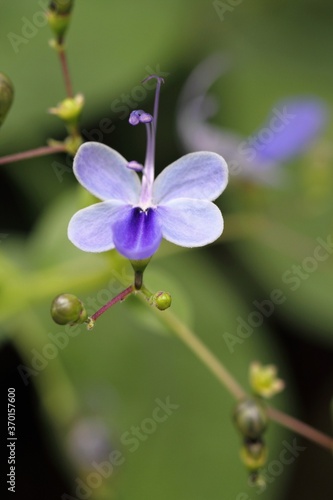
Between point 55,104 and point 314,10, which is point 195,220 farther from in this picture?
point 314,10

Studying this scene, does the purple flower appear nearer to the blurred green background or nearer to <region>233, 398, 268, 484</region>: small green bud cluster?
<region>233, 398, 268, 484</region>: small green bud cluster

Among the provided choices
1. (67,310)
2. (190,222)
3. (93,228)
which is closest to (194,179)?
(190,222)

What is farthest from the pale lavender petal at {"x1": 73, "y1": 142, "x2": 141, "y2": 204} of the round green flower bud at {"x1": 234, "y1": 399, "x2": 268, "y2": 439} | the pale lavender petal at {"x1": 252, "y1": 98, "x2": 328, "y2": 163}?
the pale lavender petal at {"x1": 252, "y1": 98, "x2": 328, "y2": 163}

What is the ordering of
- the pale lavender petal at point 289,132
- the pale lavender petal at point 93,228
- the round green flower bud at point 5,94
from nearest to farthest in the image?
the pale lavender petal at point 93,228, the round green flower bud at point 5,94, the pale lavender petal at point 289,132

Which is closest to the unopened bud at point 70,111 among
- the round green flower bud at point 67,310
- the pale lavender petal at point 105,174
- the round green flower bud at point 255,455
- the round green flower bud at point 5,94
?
the round green flower bud at point 5,94

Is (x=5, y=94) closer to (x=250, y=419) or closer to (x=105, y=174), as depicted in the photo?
(x=105, y=174)

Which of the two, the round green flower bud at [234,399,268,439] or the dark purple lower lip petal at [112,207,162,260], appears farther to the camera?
the round green flower bud at [234,399,268,439]

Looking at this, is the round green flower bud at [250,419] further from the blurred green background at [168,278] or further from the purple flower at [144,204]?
the blurred green background at [168,278]
